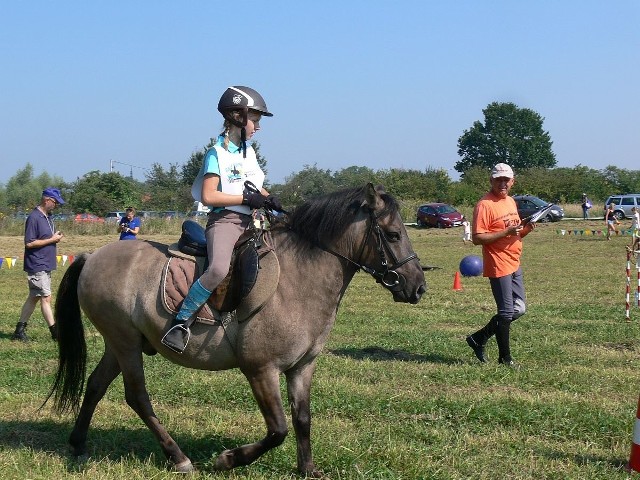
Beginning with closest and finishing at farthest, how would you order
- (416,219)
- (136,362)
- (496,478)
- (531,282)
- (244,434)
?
(496,478), (136,362), (244,434), (531,282), (416,219)

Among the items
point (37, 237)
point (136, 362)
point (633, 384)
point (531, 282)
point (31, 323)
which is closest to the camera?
point (136, 362)

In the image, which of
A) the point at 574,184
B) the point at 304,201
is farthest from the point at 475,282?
the point at 574,184

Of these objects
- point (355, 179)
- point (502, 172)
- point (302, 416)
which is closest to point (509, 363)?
point (502, 172)

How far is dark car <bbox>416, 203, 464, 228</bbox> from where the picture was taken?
1883 inches

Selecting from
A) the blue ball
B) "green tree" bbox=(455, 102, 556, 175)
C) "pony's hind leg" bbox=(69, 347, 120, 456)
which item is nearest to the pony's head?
"pony's hind leg" bbox=(69, 347, 120, 456)

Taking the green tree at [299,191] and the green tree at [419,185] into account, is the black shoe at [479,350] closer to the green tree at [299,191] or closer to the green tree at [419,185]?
the green tree at [299,191]

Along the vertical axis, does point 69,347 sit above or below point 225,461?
above

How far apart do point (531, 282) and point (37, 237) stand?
11.5 metres

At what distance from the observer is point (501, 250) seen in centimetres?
921

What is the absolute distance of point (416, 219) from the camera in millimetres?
52906

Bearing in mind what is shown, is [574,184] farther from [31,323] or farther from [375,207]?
[375,207]

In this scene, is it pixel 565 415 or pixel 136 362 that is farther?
pixel 565 415

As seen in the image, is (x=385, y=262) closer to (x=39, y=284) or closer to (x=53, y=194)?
(x=53, y=194)

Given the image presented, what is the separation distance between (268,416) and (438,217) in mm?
43562
